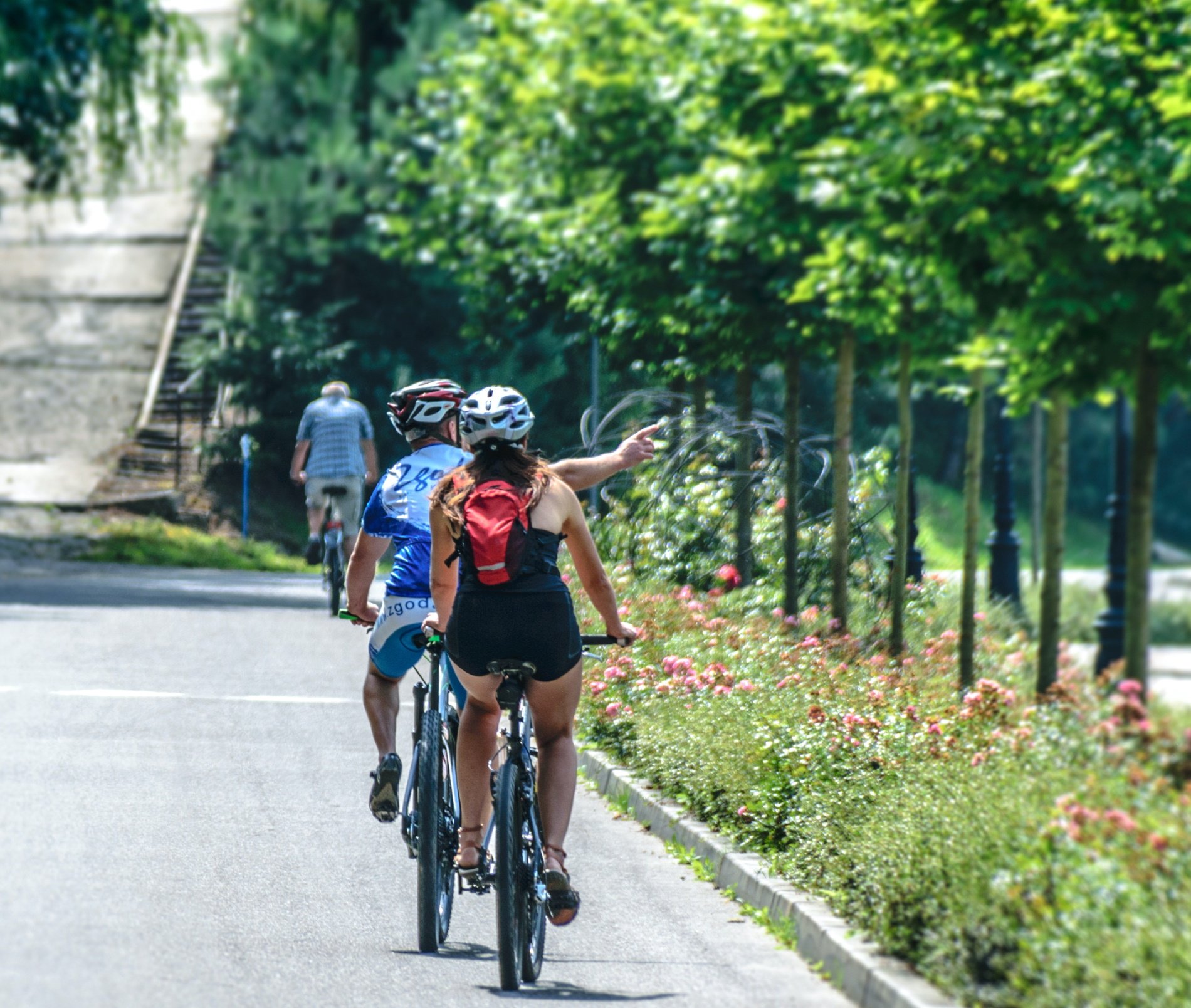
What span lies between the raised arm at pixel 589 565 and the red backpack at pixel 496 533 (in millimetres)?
177

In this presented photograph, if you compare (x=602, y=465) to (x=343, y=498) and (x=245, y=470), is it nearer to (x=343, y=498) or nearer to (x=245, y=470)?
(x=343, y=498)

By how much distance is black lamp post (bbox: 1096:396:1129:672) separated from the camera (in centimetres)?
1278

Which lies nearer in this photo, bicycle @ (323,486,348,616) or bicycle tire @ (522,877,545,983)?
bicycle tire @ (522,877,545,983)

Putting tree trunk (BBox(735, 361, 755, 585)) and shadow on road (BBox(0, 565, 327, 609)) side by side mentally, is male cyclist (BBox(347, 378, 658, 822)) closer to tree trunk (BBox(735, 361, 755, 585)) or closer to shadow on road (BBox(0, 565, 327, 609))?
tree trunk (BBox(735, 361, 755, 585))

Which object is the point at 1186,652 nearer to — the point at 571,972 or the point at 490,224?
the point at 571,972

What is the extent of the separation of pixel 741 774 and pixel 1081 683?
79.9 inches

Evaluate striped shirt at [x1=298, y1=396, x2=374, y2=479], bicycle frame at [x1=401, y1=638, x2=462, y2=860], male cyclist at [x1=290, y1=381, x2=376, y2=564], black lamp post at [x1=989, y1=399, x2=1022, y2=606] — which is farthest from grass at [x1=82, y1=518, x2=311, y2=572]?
bicycle frame at [x1=401, y1=638, x2=462, y2=860]

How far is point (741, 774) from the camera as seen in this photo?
28.5ft

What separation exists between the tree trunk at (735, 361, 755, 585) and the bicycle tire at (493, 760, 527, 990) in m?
9.15

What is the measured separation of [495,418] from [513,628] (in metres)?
0.66

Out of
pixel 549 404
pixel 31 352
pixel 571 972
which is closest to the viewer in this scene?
pixel 571 972

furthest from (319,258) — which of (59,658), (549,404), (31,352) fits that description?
(59,658)

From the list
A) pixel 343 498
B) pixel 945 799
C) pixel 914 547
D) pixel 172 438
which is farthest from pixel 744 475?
pixel 172 438

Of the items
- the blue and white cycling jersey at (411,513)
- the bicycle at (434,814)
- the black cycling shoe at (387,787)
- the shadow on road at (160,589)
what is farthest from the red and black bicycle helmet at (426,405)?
the shadow on road at (160,589)
